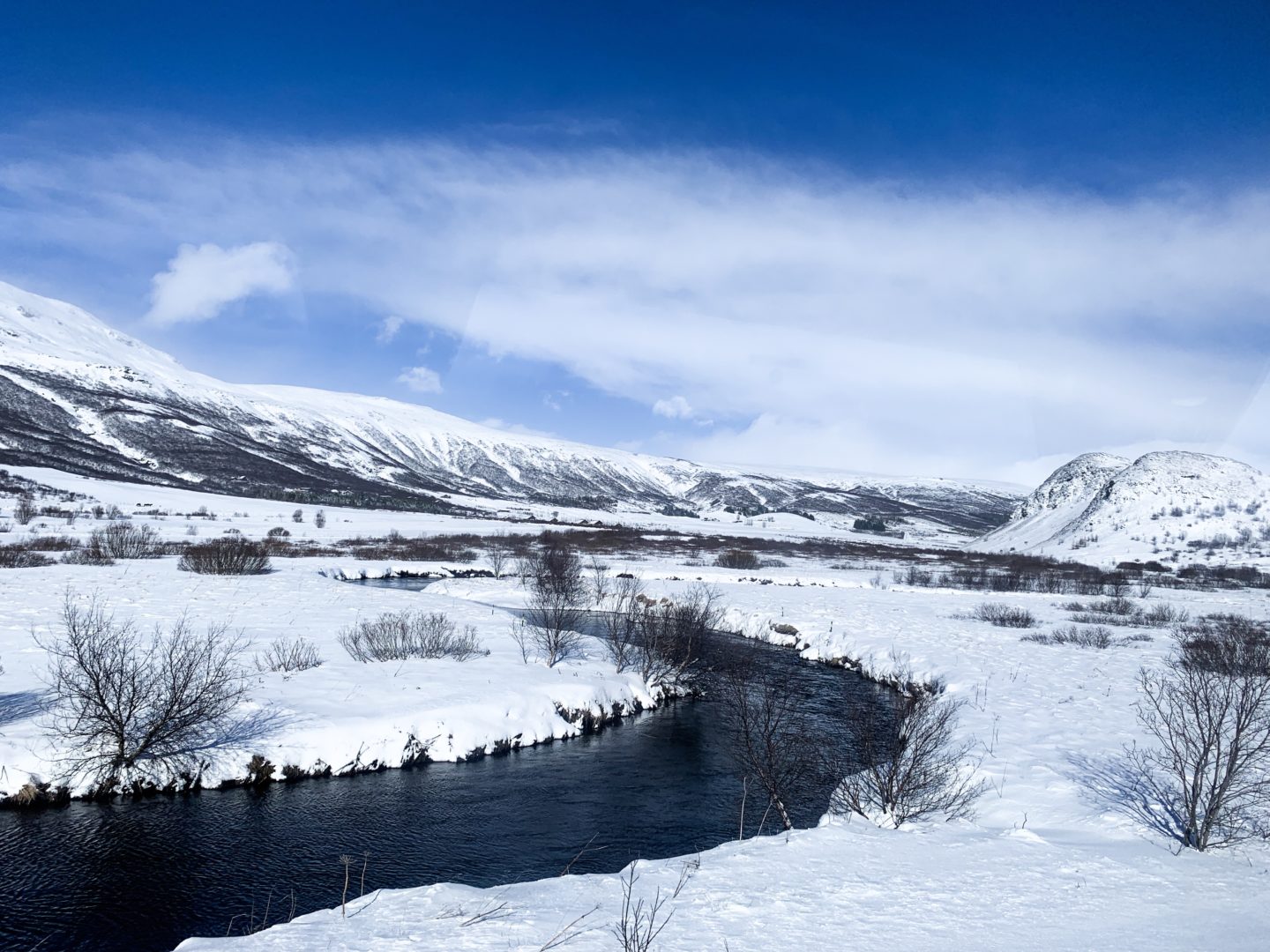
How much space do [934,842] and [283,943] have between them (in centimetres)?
927

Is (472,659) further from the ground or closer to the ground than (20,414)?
closer to the ground

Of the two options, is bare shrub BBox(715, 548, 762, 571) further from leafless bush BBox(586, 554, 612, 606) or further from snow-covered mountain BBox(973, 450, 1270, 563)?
snow-covered mountain BBox(973, 450, 1270, 563)

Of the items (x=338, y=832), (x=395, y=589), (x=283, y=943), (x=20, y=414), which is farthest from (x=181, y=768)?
(x=20, y=414)

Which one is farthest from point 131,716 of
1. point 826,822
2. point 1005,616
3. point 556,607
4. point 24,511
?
point 24,511

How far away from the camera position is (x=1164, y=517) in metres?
77.0

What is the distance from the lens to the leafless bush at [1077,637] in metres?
31.5

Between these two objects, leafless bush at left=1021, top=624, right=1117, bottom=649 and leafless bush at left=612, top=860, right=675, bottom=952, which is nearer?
leafless bush at left=612, top=860, right=675, bottom=952

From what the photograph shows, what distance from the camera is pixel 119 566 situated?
1555 inches

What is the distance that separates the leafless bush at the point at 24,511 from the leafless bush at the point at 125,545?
1669 centimetres

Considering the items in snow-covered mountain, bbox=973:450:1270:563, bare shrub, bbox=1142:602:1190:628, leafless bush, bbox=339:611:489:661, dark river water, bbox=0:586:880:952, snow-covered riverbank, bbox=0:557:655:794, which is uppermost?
snow-covered mountain, bbox=973:450:1270:563

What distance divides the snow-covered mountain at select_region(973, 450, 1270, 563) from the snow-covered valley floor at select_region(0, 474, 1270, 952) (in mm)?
45394

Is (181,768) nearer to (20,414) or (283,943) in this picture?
(283,943)

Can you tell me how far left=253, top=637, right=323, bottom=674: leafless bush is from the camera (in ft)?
69.9

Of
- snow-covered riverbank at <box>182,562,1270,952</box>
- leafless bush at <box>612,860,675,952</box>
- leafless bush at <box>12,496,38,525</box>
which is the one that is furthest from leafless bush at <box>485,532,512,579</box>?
leafless bush at <box>612,860,675,952</box>
